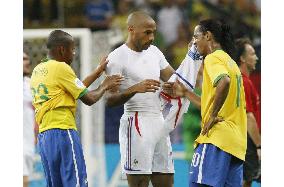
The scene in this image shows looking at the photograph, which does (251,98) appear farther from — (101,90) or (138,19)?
(101,90)

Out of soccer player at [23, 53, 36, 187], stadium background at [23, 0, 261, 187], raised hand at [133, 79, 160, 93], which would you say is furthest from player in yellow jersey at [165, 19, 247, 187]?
soccer player at [23, 53, 36, 187]

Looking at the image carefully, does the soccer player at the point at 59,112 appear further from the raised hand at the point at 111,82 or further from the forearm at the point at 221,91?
the forearm at the point at 221,91

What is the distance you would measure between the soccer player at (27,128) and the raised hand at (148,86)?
58.3 inches

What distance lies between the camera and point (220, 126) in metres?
4.14

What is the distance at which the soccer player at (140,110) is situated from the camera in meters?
4.67

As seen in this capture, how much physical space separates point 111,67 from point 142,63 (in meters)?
0.17

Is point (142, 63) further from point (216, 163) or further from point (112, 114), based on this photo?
point (112, 114)

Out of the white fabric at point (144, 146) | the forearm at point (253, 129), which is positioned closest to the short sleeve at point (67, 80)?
the white fabric at point (144, 146)

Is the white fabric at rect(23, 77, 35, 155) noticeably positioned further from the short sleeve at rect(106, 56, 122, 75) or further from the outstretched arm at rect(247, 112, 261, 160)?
the outstretched arm at rect(247, 112, 261, 160)

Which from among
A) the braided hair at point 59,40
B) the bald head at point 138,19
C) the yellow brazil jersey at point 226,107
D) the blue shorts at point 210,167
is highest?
the bald head at point 138,19
